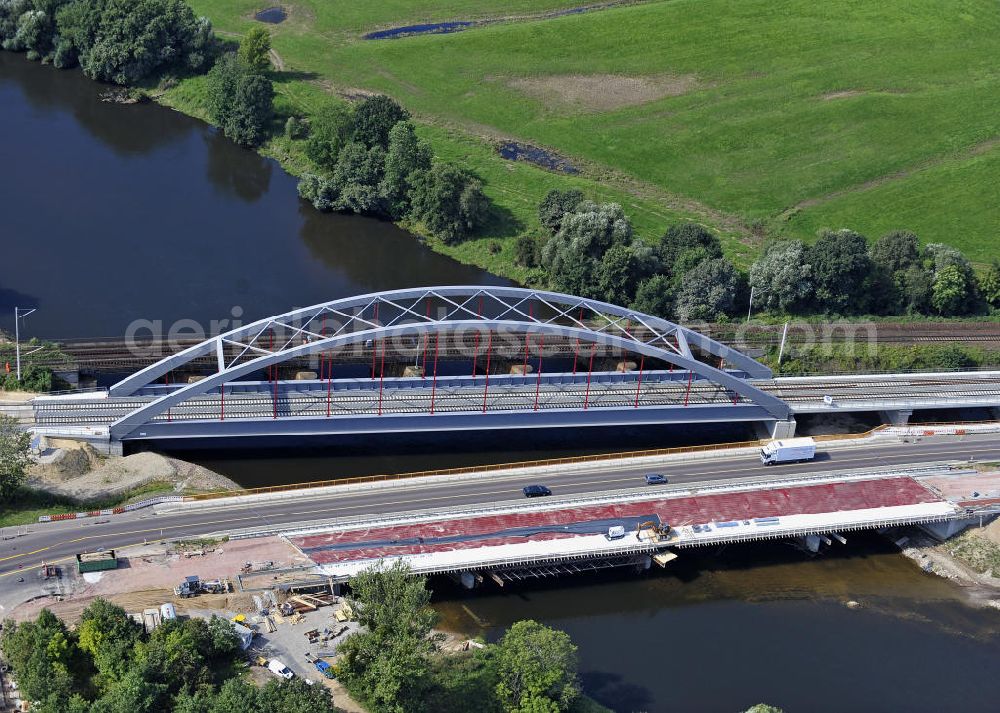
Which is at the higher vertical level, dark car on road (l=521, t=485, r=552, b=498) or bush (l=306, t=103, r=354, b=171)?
bush (l=306, t=103, r=354, b=171)

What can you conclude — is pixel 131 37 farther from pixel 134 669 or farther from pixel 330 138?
pixel 134 669

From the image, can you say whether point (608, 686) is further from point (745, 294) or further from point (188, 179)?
point (188, 179)

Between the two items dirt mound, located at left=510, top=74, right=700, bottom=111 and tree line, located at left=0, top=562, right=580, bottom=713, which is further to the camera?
dirt mound, located at left=510, top=74, right=700, bottom=111

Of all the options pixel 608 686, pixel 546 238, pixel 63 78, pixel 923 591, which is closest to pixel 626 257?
pixel 546 238

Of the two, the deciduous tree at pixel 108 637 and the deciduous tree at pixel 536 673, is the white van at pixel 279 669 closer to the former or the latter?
the deciduous tree at pixel 108 637

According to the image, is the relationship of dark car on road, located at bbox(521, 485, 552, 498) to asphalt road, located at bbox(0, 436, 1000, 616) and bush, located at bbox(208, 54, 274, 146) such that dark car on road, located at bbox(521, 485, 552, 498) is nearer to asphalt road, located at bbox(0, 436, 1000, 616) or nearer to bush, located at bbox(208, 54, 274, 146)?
asphalt road, located at bbox(0, 436, 1000, 616)

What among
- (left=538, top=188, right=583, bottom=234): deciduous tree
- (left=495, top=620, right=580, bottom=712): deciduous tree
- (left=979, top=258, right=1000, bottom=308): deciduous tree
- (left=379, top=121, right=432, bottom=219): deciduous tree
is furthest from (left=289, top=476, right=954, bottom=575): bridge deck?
(left=379, top=121, right=432, bottom=219): deciduous tree
